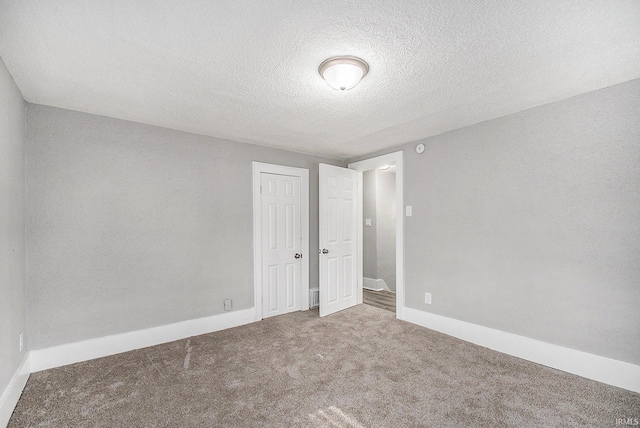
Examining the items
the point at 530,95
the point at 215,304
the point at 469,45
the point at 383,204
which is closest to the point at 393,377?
the point at 215,304

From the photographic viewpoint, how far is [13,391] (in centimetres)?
195

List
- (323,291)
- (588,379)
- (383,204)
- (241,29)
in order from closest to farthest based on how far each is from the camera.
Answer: (241,29) → (588,379) → (323,291) → (383,204)

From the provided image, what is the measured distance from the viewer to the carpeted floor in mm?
1843

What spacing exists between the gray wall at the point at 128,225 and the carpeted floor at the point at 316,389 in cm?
47

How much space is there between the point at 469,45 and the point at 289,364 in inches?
110

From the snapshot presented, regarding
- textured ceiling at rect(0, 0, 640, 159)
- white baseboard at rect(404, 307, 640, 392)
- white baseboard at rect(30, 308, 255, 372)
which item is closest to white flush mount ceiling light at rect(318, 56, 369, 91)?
textured ceiling at rect(0, 0, 640, 159)

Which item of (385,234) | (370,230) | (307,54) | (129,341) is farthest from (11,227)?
(385,234)

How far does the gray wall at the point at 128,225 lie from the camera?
2518 millimetres

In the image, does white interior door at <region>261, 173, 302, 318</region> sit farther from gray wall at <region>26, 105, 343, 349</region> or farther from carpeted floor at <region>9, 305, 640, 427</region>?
carpeted floor at <region>9, 305, 640, 427</region>

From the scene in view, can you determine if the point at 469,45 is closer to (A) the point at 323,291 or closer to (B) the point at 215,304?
(A) the point at 323,291

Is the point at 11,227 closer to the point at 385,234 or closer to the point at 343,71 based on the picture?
the point at 343,71

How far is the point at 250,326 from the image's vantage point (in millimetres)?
3504

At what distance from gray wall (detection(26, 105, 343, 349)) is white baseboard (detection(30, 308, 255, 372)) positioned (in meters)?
0.06

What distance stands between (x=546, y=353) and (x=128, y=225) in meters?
4.19
